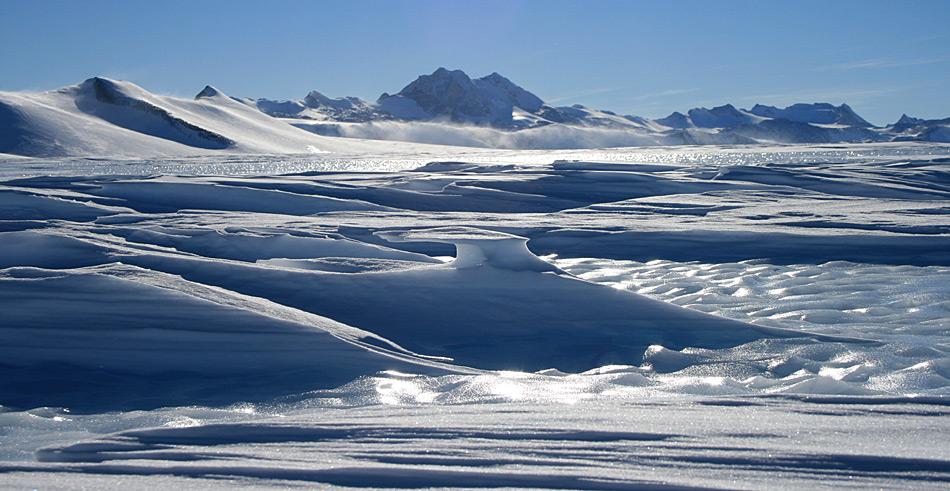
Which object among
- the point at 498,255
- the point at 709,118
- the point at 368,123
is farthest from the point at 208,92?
the point at 709,118

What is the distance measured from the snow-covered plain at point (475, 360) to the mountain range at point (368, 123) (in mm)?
32881

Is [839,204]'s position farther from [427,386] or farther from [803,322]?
[427,386]

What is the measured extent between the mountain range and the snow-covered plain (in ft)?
108

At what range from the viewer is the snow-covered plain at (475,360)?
2.23m

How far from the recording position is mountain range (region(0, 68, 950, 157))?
1547 inches

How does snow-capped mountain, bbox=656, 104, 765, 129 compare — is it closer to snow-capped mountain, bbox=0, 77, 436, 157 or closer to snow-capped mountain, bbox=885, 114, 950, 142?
snow-capped mountain, bbox=885, 114, 950, 142

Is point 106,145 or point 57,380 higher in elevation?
point 106,145

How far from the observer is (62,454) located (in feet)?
7.85

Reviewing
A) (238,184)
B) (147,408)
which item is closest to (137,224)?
(238,184)

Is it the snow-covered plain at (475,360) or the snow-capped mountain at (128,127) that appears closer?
the snow-covered plain at (475,360)

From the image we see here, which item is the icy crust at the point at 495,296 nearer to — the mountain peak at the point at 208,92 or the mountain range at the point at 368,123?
the mountain range at the point at 368,123

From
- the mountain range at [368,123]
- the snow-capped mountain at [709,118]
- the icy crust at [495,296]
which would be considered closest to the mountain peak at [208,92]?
the mountain range at [368,123]

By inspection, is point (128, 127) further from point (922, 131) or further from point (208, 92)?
point (922, 131)

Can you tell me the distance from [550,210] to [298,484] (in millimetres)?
9336
